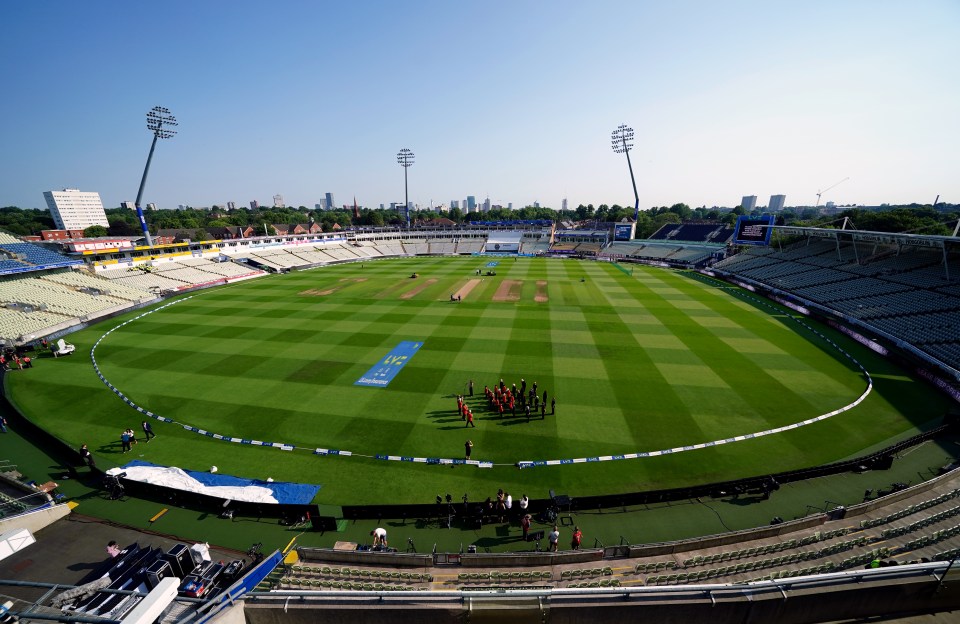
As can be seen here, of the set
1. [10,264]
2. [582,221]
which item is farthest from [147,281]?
[582,221]

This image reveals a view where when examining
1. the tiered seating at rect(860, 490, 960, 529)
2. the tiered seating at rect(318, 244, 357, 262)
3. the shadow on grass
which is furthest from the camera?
the tiered seating at rect(318, 244, 357, 262)

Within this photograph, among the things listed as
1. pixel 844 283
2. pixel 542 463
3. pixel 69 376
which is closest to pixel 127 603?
pixel 542 463

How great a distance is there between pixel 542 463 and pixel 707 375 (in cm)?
1381

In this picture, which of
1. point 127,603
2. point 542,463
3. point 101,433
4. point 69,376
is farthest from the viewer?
point 69,376

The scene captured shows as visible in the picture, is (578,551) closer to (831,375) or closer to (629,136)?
(831,375)

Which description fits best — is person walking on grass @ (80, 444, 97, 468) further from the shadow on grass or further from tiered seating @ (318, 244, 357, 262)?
tiered seating @ (318, 244, 357, 262)

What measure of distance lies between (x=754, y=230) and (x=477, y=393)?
54.8m

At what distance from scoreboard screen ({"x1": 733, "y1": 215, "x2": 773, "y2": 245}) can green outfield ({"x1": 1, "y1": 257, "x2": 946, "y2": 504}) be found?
72.9 ft

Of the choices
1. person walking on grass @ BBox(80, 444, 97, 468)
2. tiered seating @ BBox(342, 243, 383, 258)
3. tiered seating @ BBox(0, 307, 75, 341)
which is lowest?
person walking on grass @ BBox(80, 444, 97, 468)

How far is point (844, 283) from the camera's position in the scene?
3766 cm

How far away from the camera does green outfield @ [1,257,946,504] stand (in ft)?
49.9

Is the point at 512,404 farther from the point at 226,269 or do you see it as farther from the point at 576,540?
the point at 226,269

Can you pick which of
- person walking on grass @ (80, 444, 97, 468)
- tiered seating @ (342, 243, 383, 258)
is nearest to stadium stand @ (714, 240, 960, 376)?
person walking on grass @ (80, 444, 97, 468)

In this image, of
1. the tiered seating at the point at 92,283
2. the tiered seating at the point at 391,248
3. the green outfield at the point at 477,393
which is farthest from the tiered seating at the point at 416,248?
the green outfield at the point at 477,393
